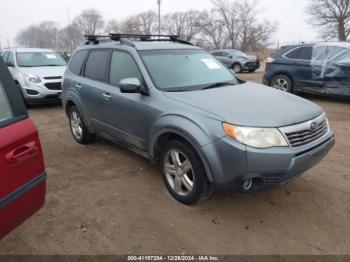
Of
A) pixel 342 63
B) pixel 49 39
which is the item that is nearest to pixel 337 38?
pixel 342 63

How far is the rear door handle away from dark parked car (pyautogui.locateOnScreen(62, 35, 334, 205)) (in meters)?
1.42

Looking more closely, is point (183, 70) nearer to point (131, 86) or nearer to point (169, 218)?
point (131, 86)

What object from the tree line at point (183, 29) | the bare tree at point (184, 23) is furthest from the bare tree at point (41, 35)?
the bare tree at point (184, 23)

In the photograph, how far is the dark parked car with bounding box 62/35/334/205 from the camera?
2867mm

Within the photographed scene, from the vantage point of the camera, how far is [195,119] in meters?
3.10

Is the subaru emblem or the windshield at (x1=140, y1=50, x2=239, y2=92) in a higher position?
the windshield at (x1=140, y1=50, x2=239, y2=92)

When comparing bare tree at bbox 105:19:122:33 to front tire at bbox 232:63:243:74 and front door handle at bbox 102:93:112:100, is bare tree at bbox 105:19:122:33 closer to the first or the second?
front tire at bbox 232:63:243:74

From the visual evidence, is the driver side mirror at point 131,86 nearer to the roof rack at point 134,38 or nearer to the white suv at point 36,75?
the roof rack at point 134,38

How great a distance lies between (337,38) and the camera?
1705 inches

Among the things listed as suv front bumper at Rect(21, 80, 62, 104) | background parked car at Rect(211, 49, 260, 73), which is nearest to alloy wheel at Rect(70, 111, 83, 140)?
suv front bumper at Rect(21, 80, 62, 104)

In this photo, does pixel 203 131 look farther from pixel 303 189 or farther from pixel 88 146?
pixel 88 146

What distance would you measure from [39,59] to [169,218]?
821 centimetres

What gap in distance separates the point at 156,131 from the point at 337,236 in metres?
2.02

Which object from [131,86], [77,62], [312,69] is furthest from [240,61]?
[131,86]
